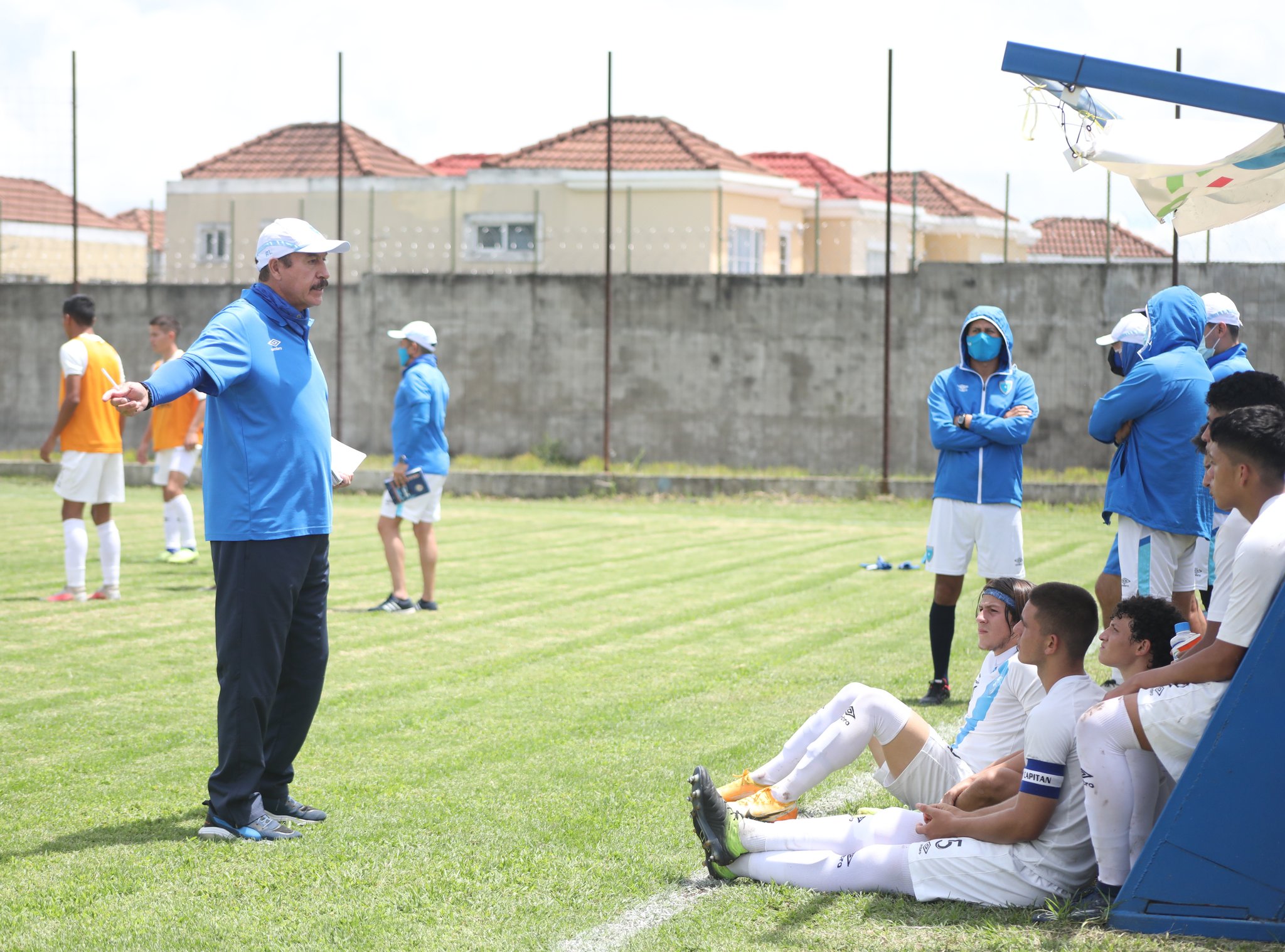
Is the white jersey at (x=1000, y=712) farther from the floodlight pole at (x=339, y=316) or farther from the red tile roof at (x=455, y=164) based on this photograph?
the red tile roof at (x=455, y=164)

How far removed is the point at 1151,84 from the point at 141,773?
196 inches

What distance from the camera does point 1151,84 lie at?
409 cm

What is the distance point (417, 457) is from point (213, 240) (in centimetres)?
2727

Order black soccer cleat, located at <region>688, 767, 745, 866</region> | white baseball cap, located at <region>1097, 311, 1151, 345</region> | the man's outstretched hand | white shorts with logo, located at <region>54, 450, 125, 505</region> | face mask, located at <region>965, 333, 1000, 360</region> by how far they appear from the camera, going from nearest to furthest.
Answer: black soccer cleat, located at <region>688, 767, 745, 866</region>, the man's outstretched hand, white baseball cap, located at <region>1097, 311, 1151, 345</region>, face mask, located at <region>965, 333, 1000, 360</region>, white shorts with logo, located at <region>54, 450, 125, 505</region>

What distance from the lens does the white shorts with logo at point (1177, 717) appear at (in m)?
3.89

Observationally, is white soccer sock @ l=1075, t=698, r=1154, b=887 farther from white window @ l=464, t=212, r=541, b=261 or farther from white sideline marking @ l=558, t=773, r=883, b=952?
white window @ l=464, t=212, r=541, b=261

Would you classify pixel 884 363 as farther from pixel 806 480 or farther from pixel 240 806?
pixel 240 806

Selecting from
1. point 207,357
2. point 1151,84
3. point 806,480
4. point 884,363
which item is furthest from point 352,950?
point 884,363

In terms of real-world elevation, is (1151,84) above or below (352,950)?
above

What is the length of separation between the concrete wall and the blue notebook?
12.9 metres

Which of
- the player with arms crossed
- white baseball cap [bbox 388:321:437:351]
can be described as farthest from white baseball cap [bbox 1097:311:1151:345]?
the player with arms crossed

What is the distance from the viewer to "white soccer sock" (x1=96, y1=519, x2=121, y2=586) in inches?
417

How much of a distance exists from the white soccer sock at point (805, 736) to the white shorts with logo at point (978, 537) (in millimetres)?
2985

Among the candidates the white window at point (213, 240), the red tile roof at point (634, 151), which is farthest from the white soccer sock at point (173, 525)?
the white window at point (213, 240)
